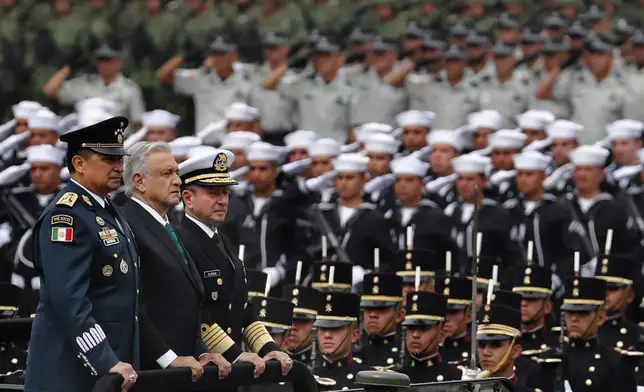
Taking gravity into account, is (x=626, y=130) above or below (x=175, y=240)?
above

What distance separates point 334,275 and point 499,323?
2241mm

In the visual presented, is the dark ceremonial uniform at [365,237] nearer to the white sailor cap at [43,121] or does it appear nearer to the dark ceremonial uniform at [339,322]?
the dark ceremonial uniform at [339,322]

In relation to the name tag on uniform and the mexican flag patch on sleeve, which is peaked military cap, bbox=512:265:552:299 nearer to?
the name tag on uniform

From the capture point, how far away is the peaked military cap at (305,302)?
13.2 meters

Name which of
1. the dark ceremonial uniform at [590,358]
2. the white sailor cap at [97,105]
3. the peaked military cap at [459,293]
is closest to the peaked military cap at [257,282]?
the peaked military cap at [459,293]

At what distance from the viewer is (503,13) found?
922 inches

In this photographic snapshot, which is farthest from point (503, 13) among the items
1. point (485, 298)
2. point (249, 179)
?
point (485, 298)

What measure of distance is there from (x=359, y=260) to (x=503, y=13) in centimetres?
818

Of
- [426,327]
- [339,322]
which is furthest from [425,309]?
[339,322]

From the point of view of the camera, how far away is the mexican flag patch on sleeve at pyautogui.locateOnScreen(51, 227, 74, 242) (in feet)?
24.4

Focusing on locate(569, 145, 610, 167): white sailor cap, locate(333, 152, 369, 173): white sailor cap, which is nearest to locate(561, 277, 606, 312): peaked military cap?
locate(569, 145, 610, 167): white sailor cap

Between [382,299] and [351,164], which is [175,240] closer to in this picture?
[382,299]

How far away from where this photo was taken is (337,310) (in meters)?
13.1

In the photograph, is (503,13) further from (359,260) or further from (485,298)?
(485,298)
